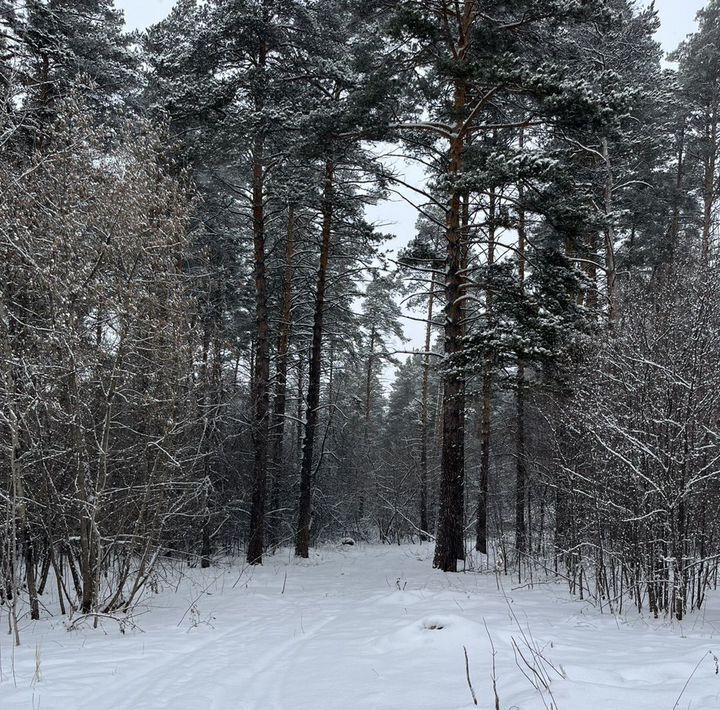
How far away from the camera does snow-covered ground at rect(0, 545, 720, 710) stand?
3.75 metres

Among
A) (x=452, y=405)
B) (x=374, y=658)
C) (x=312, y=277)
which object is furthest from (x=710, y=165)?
(x=374, y=658)

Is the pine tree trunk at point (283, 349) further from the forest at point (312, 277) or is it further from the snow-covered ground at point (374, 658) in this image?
the snow-covered ground at point (374, 658)

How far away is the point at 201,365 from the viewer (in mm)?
8977

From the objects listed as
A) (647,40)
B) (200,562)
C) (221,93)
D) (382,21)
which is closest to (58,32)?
(221,93)

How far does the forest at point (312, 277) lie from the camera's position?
642 cm

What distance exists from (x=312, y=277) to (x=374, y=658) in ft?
44.4

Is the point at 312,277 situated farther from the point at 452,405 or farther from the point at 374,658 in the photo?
the point at 374,658

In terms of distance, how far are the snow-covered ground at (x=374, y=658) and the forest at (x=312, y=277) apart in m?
0.74

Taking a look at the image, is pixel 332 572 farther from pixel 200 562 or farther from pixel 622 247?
pixel 622 247

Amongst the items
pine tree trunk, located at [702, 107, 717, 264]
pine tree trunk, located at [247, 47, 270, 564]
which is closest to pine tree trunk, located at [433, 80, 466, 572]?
pine tree trunk, located at [247, 47, 270, 564]

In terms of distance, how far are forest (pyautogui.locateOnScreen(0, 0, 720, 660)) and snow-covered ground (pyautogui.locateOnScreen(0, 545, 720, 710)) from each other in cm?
74

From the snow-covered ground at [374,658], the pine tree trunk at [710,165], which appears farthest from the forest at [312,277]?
the pine tree trunk at [710,165]

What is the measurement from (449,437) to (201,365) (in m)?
4.54

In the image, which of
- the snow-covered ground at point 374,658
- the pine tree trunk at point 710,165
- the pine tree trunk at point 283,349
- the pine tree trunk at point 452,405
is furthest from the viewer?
the pine tree trunk at point 710,165
